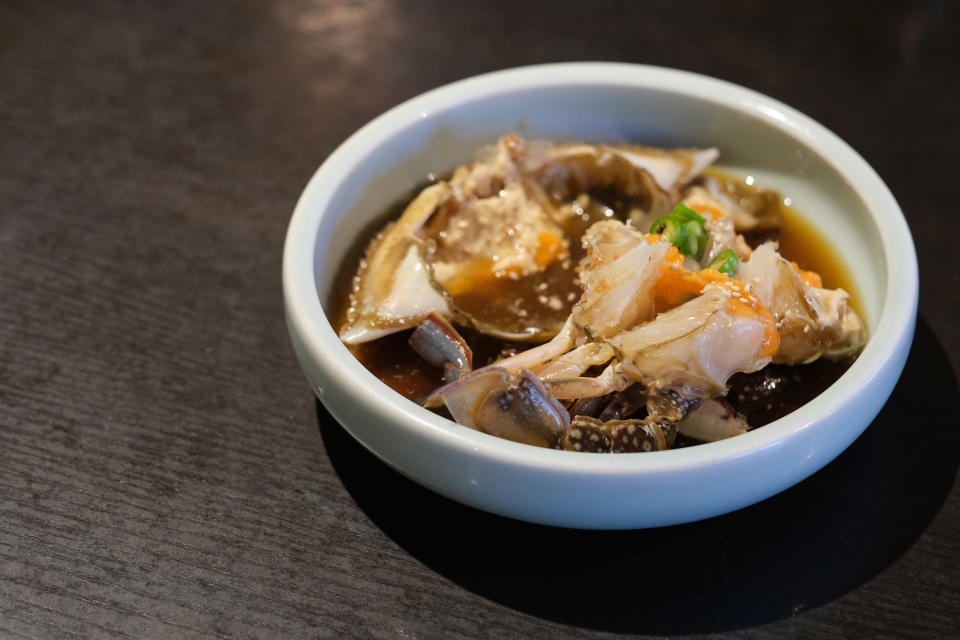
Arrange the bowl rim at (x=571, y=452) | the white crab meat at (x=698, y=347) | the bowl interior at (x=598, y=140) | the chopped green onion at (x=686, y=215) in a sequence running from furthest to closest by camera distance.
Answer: the bowl interior at (x=598, y=140)
the chopped green onion at (x=686, y=215)
the white crab meat at (x=698, y=347)
the bowl rim at (x=571, y=452)

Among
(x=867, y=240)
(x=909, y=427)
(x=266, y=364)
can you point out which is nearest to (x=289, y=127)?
(x=266, y=364)

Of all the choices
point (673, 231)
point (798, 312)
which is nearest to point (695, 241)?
point (673, 231)

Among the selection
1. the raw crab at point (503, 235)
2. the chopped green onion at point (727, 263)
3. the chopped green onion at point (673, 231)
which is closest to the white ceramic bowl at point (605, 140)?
the raw crab at point (503, 235)

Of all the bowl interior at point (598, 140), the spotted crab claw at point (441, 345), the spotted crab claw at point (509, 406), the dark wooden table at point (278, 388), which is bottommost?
the dark wooden table at point (278, 388)

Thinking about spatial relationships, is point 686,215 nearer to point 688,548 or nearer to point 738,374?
point 738,374

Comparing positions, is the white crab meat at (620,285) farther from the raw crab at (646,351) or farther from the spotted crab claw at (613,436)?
the spotted crab claw at (613,436)

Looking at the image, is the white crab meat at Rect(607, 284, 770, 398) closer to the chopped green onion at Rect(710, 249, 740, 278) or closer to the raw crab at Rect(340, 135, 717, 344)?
the chopped green onion at Rect(710, 249, 740, 278)

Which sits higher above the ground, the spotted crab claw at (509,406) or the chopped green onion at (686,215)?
the chopped green onion at (686,215)
